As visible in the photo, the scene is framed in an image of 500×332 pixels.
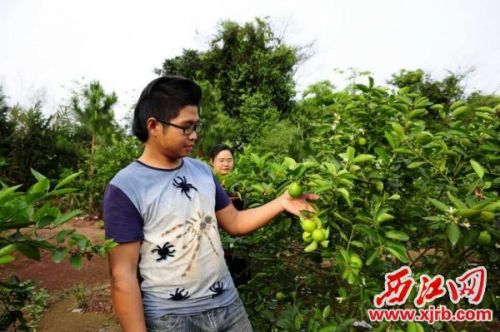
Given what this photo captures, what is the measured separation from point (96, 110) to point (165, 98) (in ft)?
32.6

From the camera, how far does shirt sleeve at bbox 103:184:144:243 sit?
1240mm

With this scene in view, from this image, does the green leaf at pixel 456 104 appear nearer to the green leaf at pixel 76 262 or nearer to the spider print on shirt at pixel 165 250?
the spider print on shirt at pixel 165 250

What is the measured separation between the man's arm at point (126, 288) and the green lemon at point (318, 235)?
0.53m

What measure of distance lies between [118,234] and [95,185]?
854cm

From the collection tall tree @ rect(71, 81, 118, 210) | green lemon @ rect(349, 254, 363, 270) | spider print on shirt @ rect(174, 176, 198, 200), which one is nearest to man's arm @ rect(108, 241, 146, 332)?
spider print on shirt @ rect(174, 176, 198, 200)

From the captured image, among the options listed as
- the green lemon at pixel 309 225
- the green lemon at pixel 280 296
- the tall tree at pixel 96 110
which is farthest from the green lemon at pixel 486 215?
the tall tree at pixel 96 110

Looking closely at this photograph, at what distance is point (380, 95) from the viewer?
5.26 feet

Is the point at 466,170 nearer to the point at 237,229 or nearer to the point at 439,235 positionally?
the point at 439,235

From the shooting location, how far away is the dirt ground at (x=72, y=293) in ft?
12.8

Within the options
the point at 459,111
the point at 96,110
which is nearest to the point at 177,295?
the point at 459,111

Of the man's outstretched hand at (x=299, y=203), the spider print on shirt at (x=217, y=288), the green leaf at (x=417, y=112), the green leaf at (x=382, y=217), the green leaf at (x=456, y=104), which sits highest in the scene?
the green leaf at (x=456, y=104)

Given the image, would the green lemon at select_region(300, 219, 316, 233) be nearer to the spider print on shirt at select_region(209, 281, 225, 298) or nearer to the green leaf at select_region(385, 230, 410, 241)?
the green leaf at select_region(385, 230, 410, 241)

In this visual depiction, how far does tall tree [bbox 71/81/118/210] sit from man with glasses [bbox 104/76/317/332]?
32.1ft

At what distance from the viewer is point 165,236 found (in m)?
1.31
